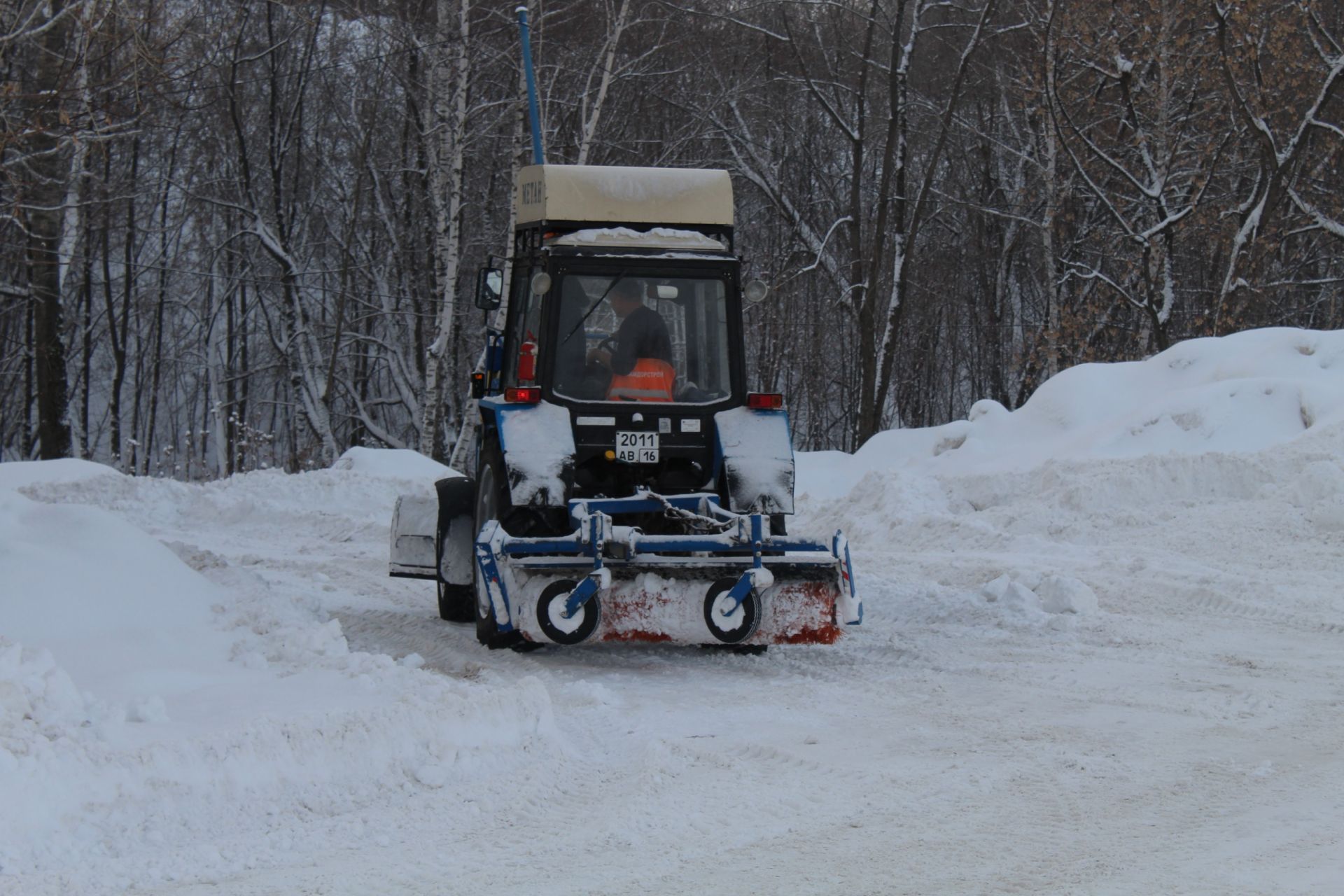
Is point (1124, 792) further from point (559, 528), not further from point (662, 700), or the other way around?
point (559, 528)

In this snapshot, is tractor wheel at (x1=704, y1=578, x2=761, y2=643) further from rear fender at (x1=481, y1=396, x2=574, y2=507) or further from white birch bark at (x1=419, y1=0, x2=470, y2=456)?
white birch bark at (x1=419, y1=0, x2=470, y2=456)

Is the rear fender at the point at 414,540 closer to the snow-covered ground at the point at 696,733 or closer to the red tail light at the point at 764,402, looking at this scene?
the snow-covered ground at the point at 696,733

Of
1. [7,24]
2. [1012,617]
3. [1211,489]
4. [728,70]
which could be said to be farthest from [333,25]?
[1012,617]

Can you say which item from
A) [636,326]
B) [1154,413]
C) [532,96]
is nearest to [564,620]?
[636,326]

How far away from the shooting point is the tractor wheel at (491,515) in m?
8.31

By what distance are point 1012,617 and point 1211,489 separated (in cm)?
470

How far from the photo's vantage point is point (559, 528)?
8.38 metres

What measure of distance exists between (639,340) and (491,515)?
4.67 ft

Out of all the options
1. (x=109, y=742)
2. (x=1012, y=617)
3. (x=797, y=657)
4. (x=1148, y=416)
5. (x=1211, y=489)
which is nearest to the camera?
(x=109, y=742)

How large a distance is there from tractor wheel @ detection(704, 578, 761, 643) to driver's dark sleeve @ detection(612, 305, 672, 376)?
1.56 meters

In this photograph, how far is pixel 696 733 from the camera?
6.27 meters

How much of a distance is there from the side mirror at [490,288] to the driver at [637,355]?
0.89 metres

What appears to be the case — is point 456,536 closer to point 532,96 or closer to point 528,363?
point 528,363

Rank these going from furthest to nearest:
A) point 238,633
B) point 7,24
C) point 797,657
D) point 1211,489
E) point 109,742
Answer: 1. point 1211,489
2. point 7,24
3. point 797,657
4. point 238,633
5. point 109,742
